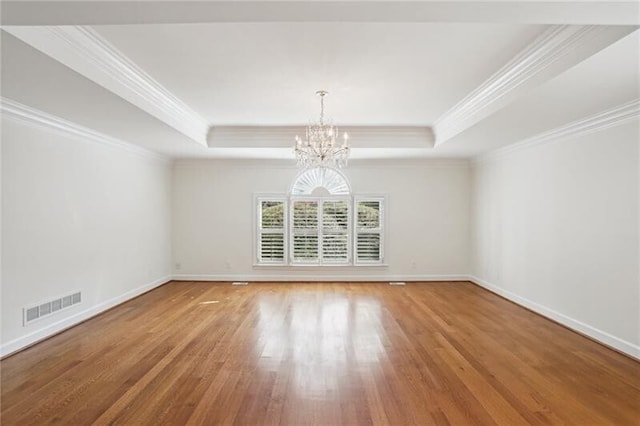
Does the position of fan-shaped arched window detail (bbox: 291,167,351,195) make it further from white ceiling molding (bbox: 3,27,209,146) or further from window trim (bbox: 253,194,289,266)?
white ceiling molding (bbox: 3,27,209,146)

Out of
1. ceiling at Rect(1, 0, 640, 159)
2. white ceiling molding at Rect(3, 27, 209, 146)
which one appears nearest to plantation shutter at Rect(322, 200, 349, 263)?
ceiling at Rect(1, 0, 640, 159)

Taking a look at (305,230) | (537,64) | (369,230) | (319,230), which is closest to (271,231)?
(305,230)

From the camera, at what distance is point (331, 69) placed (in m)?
3.71

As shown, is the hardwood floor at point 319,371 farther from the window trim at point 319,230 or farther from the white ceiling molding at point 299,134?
the white ceiling molding at point 299,134

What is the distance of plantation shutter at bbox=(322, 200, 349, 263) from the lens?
789cm

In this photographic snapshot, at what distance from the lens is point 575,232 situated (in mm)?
4680

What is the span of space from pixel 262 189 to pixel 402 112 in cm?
355

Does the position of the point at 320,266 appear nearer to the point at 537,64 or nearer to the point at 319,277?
the point at 319,277

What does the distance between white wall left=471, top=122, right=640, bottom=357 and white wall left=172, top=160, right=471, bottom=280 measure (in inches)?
44.8

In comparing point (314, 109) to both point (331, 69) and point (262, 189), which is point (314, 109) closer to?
point (331, 69)

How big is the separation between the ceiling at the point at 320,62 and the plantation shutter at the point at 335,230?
2.70 metres

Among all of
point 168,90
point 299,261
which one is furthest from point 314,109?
point 299,261

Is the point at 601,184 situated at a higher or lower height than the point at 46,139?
lower

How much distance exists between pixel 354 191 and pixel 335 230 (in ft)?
2.89
